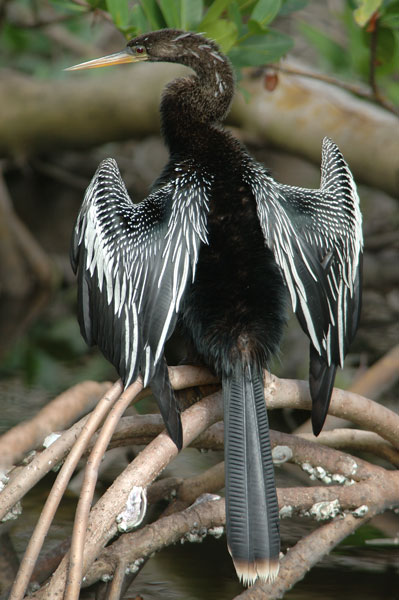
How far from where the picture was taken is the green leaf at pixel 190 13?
2.55m

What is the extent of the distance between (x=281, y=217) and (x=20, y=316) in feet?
14.9

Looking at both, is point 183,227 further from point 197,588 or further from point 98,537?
point 197,588

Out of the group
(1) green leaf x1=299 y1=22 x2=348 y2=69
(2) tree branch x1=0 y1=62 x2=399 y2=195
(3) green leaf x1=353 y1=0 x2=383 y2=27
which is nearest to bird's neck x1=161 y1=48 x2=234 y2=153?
(3) green leaf x1=353 y1=0 x2=383 y2=27

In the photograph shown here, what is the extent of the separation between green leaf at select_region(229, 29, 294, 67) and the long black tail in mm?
1241

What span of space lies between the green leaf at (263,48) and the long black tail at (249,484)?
1.24 m

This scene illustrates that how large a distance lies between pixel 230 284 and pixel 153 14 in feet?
3.70

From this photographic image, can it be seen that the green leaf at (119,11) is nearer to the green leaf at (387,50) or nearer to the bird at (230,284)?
the bird at (230,284)

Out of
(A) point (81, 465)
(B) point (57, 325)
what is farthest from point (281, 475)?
(B) point (57, 325)

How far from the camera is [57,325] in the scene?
601 cm

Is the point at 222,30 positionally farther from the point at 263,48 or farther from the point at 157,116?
the point at 157,116

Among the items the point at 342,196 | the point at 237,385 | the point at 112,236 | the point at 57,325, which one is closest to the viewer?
the point at 237,385

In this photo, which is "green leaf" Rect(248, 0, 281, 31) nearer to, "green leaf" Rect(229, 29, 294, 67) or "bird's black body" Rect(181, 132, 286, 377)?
"green leaf" Rect(229, 29, 294, 67)

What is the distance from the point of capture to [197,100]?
7.33 ft

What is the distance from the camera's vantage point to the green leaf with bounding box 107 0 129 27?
2.56 m
